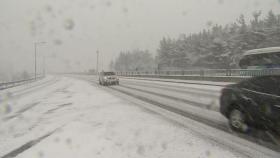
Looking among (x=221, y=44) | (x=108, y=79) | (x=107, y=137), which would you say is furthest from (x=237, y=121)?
(x=221, y=44)

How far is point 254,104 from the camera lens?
237 inches

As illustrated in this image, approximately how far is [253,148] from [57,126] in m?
5.86

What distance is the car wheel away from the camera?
6.48m

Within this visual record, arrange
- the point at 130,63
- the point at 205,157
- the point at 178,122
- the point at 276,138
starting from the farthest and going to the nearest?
the point at 130,63 → the point at 178,122 → the point at 276,138 → the point at 205,157

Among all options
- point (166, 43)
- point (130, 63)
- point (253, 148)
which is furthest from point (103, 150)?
point (130, 63)

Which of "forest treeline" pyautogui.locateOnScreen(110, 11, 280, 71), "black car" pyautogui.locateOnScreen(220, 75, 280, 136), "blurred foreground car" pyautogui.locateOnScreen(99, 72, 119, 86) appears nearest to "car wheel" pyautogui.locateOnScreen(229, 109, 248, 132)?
"black car" pyautogui.locateOnScreen(220, 75, 280, 136)

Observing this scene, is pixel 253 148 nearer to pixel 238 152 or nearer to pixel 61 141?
pixel 238 152

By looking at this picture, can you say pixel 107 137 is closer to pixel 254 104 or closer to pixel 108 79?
pixel 254 104

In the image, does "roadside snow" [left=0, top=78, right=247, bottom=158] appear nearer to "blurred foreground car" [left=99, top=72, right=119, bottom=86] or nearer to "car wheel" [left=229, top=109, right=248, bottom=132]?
"car wheel" [left=229, top=109, right=248, bottom=132]

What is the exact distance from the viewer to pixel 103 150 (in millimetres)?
5363

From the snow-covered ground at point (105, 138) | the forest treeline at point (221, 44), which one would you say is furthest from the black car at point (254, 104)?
the forest treeline at point (221, 44)

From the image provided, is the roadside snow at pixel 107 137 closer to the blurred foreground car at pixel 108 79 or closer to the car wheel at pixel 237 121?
the car wheel at pixel 237 121

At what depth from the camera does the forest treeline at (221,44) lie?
50.6 meters

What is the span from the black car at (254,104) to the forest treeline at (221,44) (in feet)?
159
